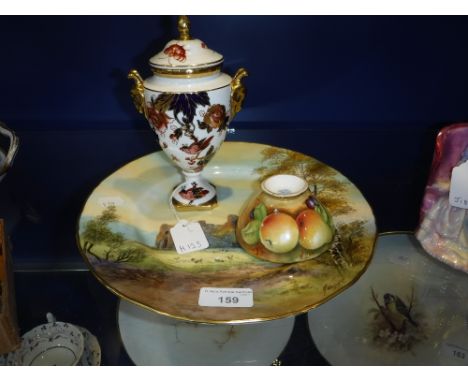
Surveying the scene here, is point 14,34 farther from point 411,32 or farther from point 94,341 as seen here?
point 411,32

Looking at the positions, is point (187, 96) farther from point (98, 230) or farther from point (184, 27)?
point (98, 230)

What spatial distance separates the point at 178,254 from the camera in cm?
57

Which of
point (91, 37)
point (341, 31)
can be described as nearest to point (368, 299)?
point (341, 31)

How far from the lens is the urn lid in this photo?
1.74 ft

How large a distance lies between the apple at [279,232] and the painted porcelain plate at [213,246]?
0.03 metres

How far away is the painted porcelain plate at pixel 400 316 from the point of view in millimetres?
530

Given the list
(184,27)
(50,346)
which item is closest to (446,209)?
(184,27)

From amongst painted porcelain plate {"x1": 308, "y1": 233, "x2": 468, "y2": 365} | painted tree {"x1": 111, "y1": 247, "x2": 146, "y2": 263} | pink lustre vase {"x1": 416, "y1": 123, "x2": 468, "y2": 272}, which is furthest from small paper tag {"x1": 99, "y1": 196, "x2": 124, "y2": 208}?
pink lustre vase {"x1": 416, "y1": 123, "x2": 468, "y2": 272}

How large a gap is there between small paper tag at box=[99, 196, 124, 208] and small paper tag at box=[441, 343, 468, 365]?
49cm

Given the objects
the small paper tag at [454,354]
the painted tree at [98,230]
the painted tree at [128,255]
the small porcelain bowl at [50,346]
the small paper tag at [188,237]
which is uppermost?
the painted tree at [98,230]

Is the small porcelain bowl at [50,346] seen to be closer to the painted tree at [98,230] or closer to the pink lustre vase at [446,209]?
the painted tree at [98,230]

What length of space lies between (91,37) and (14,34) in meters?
0.14

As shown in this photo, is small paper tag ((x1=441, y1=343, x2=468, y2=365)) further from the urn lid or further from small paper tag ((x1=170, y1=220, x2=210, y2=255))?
the urn lid

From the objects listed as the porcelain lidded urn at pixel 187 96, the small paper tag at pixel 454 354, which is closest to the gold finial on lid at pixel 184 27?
the porcelain lidded urn at pixel 187 96
